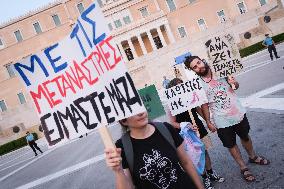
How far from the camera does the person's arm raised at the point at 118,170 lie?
2.42m

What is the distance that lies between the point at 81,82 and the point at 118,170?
2.45 ft

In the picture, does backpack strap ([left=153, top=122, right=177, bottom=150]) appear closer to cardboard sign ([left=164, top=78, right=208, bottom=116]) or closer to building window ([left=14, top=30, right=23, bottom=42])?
cardboard sign ([left=164, top=78, right=208, bottom=116])

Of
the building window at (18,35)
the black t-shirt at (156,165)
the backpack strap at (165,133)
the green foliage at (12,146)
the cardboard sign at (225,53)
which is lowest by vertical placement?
the green foliage at (12,146)

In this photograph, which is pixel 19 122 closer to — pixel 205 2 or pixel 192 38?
pixel 192 38

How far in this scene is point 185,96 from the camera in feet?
17.3

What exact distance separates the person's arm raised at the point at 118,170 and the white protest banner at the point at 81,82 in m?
0.26

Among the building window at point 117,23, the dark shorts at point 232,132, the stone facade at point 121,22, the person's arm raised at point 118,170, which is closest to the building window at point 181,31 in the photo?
the stone facade at point 121,22

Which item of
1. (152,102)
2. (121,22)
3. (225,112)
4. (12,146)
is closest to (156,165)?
(225,112)

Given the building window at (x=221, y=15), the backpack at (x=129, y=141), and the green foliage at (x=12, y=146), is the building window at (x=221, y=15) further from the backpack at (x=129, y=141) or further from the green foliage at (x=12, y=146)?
the backpack at (x=129, y=141)

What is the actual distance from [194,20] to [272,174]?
46.1 metres

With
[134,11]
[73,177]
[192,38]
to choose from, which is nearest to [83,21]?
[73,177]

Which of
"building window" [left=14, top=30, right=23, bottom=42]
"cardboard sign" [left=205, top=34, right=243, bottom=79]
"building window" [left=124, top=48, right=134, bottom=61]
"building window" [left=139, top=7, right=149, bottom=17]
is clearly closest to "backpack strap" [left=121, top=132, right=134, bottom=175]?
"cardboard sign" [left=205, top=34, right=243, bottom=79]

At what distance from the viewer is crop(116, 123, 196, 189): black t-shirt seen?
2.72 meters

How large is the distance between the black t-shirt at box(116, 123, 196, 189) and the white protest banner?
1.25ft
